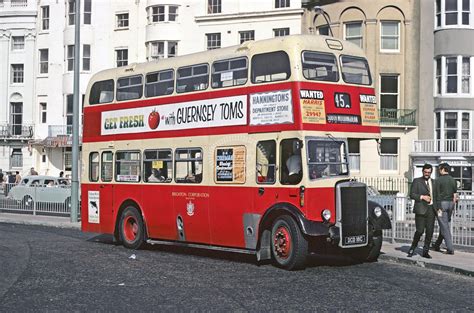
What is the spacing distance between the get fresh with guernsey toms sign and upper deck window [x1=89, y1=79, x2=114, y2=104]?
417 millimetres

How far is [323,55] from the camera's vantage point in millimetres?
13758

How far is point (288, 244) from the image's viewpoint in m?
13.1

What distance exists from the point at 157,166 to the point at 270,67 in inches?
166

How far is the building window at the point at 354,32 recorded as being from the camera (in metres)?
39.8

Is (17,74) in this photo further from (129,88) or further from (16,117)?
(129,88)

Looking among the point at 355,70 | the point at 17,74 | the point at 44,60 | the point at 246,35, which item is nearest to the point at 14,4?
the point at 44,60

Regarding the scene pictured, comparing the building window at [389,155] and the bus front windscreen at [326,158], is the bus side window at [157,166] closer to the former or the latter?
the bus front windscreen at [326,158]

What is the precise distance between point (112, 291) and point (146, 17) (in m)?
38.9

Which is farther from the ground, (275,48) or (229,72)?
(275,48)

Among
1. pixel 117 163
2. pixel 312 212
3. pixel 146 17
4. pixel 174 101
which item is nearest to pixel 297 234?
pixel 312 212

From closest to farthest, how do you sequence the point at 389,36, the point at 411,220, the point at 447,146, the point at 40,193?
the point at 411,220
the point at 40,193
the point at 447,146
the point at 389,36

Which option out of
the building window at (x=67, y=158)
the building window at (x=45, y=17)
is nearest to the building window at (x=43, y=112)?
the building window at (x=67, y=158)

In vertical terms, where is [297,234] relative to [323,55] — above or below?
below

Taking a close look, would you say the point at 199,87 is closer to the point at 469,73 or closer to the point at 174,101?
the point at 174,101
